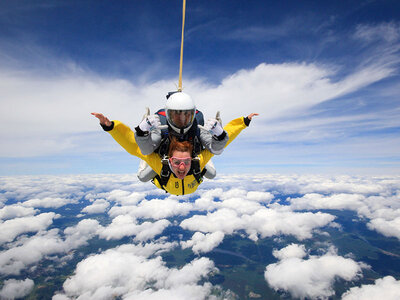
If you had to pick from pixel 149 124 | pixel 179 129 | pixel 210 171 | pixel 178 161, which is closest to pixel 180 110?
pixel 179 129

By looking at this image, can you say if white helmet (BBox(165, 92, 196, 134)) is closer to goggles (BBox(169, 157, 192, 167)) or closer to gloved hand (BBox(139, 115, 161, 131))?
gloved hand (BBox(139, 115, 161, 131))

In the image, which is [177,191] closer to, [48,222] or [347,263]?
[347,263]

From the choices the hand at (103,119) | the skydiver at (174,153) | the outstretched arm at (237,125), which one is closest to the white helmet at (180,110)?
the skydiver at (174,153)

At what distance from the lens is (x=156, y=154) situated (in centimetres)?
429

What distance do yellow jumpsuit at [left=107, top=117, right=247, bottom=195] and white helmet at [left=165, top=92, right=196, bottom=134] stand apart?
31.6 inches

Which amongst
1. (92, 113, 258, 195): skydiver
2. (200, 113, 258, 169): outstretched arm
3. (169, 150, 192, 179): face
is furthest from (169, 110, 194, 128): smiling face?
(200, 113, 258, 169): outstretched arm

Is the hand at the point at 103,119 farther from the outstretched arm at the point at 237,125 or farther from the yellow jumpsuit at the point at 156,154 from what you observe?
the outstretched arm at the point at 237,125

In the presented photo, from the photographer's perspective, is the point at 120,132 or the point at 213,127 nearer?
the point at 120,132

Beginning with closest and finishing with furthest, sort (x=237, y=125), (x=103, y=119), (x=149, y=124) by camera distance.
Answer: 1. (x=103, y=119)
2. (x=149, y=124)
3. (x=237, y=125)

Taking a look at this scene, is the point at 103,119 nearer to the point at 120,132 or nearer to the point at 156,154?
the point at 120,132

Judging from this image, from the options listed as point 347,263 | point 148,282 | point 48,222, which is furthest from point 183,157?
point 48,222

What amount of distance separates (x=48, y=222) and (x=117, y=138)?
219671 millimetres

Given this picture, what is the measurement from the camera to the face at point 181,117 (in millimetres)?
3124

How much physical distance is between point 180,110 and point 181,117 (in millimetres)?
127
